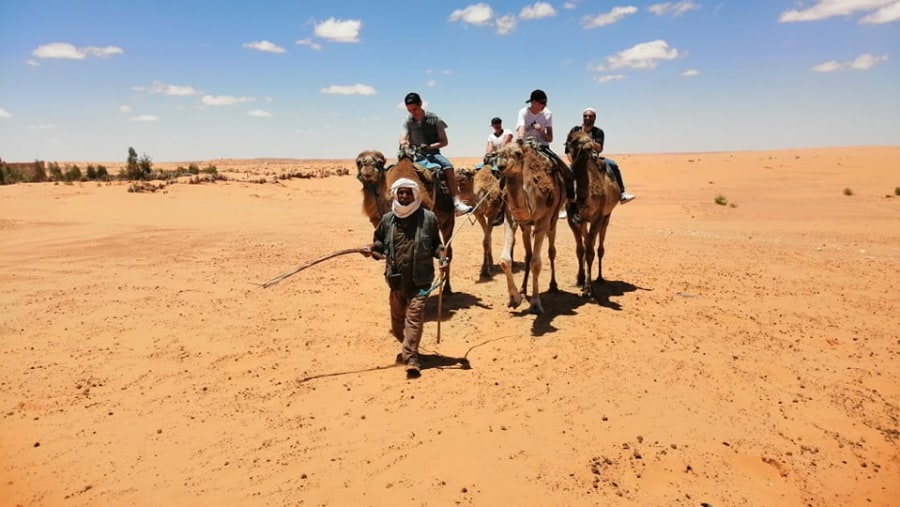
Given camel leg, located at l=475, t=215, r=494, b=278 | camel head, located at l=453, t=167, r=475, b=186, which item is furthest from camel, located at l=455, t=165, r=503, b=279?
camel head, located at l=453, t=167, r=475, b=186

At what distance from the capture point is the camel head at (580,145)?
8.08 m

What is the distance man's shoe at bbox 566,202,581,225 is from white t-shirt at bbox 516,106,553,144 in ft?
3.56

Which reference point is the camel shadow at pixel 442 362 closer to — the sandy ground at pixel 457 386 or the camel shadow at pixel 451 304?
the sandy ground at pixel 457 386

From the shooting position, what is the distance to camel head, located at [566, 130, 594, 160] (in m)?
8.08

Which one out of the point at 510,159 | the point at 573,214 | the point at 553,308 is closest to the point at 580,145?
the point at 573,214

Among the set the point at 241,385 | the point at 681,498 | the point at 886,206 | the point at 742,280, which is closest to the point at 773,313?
the point at 742,280

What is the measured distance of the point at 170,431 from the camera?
486 cm

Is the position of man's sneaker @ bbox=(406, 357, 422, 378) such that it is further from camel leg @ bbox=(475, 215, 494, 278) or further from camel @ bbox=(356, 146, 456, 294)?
camel leg @ bbox=(475, 215, 494, 278)

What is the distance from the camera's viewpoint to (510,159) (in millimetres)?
6844

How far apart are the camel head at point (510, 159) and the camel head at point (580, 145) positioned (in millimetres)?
1476

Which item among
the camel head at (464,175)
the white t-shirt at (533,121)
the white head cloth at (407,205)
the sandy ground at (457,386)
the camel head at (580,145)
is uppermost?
the white t-shirt at (533,121)

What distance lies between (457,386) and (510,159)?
297 cm

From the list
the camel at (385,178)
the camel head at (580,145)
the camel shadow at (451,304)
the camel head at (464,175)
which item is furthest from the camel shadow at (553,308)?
the camel head at (464,175)

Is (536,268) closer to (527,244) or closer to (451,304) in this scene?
(527,244)
